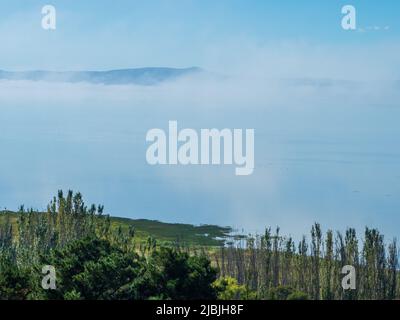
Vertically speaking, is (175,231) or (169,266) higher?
(175,231)

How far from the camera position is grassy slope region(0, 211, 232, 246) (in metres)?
88.7

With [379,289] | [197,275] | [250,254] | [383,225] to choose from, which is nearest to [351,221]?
[383,225]

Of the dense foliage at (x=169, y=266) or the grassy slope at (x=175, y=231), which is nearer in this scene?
the dense foliage at (x=169, y=266)

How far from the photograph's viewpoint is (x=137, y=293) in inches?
1170

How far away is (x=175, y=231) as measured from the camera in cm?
9912

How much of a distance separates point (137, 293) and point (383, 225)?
73.0 meters

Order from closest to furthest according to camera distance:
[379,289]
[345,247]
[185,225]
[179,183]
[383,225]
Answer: [379,289]
[345,247]
[383,225]
[185,225]
[179,183]

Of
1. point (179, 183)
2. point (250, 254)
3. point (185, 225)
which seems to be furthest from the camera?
point (179, 183)

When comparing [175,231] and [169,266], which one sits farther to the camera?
[175,231]

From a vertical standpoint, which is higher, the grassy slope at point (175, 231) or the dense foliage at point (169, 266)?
the grassy slope at point (175, 231)

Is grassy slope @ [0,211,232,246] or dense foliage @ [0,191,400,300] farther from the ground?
grassy slope @ [0,211,232,246]

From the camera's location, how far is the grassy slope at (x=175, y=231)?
8869cm
